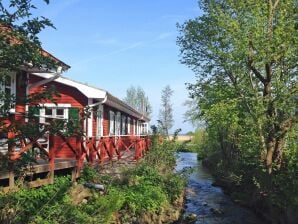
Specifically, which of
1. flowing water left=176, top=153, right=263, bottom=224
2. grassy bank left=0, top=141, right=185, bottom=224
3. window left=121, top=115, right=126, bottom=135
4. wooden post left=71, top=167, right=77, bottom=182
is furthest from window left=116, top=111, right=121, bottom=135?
wooden post left=71, top=167, right=77, bottom=182

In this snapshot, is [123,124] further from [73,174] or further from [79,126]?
[79,126]

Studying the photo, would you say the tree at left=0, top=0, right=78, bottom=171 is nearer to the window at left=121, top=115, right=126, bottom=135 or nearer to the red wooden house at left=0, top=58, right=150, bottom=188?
the red wooden house at left=0, top=58, right=150, bottom=188

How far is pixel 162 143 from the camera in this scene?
67.4ft

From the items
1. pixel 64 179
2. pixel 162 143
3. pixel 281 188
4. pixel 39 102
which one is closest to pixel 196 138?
pixel 162 143

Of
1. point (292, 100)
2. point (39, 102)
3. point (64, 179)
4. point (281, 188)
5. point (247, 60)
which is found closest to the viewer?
point (39, 102)

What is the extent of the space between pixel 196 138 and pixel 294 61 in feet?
134

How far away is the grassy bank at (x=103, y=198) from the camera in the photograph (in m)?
9.27

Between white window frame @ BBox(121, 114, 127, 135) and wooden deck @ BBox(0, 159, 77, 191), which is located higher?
white window frame @ BBox(121, 114, 127, 135)

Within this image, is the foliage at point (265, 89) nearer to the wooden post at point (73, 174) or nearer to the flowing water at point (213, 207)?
the flowing water at point (213, 207)

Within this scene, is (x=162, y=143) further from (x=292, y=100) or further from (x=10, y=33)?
(x=10, y=33)

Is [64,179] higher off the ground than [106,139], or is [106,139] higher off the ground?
[106,139]

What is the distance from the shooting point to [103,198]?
1189 centimetres

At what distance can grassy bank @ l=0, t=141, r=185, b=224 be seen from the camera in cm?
927

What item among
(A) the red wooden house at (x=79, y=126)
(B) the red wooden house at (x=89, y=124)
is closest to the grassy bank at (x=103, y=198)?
(A) the red wooden house at (x=79, y=126)
